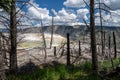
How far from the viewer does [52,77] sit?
12625 millimetres

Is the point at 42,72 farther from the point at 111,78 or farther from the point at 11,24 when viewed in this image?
the point at 11,24

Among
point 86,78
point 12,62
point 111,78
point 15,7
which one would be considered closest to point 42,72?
point 86,78

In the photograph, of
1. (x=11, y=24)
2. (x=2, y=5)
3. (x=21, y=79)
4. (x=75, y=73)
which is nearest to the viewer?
(x=2, y=5)

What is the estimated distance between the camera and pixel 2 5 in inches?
439

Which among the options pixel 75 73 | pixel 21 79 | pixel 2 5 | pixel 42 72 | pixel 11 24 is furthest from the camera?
pixel 11 24

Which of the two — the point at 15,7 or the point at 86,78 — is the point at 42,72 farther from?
the point at 15,7

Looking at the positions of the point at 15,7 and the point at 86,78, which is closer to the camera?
the point at 86,78

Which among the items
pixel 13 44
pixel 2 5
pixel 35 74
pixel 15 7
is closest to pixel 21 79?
pixel 35 74

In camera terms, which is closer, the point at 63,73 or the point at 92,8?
the point at 63,73

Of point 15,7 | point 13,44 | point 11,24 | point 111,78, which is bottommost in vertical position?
point 111,78

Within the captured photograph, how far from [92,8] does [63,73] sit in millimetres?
5453

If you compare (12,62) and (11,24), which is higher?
(11,24)

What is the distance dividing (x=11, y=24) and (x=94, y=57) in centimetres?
569

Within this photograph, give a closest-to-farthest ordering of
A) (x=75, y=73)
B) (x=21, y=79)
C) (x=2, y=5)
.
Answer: (x=2, y=5), (x=21, y=79), (x=75, y=73)
